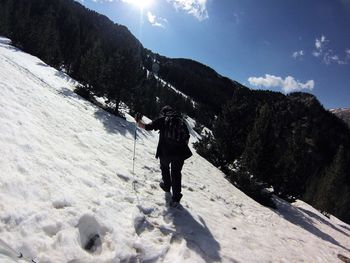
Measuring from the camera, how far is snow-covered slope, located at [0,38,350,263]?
4449 millimetres

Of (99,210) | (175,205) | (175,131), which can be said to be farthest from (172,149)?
(99,210)

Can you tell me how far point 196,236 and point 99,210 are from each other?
2054 mm

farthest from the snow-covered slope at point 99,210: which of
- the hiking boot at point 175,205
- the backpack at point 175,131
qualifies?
the backpack at point 175,131

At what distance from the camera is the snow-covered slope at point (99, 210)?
4.45 m

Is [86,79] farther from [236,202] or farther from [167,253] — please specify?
[167,253]

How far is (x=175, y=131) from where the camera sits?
7367mm

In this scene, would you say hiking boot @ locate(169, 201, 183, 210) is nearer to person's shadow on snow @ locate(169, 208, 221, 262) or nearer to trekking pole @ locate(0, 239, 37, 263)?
person's shadow on snow @ locate(169, 208, 221, 262)

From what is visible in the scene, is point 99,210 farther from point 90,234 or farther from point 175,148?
point 175,148

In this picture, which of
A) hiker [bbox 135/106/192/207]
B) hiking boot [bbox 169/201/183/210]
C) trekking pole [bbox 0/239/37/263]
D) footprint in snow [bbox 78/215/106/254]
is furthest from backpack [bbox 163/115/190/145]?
trekking pole [bbox 0/239/37/263]

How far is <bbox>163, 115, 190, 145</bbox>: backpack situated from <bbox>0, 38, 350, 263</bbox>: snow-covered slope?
1407 millimetres

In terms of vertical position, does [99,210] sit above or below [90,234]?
above

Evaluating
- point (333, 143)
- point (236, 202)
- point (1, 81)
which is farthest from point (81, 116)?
point (333, 143)

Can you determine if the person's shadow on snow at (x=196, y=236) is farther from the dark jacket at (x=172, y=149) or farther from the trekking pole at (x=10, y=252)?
the trekking pole at (x=10, y=252)

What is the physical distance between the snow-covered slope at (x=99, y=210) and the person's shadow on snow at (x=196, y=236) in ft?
0.09
